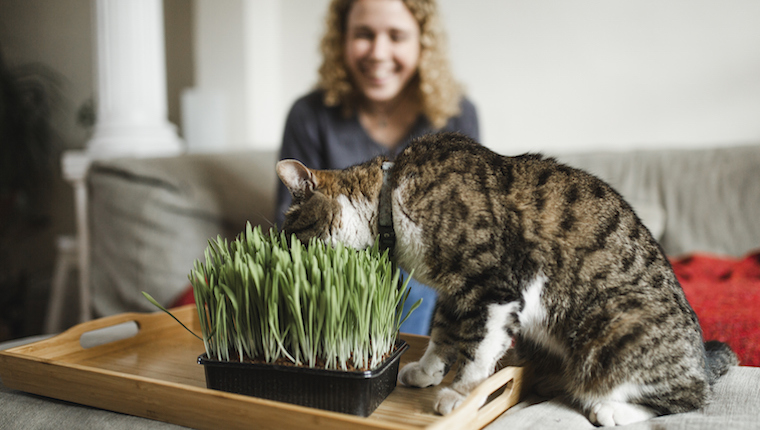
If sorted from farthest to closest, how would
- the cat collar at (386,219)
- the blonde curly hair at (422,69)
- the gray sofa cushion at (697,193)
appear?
1. the gray sofa cushion at (697,193)
2. the blonde curly hair at (422,69)
3. the cat collar at (386,219)

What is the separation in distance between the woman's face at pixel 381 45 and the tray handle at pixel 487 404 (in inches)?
50.3

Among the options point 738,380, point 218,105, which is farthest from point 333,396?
point 218,105

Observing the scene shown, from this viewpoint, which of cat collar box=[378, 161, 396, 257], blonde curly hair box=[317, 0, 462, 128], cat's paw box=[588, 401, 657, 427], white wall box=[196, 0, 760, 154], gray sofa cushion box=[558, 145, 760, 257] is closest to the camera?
cat's paw box=[588, 401, 657, 427]

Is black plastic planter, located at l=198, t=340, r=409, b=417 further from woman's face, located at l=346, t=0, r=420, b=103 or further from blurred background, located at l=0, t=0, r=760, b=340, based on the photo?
blurred background, located at l=0, t=0, r=760, b=340

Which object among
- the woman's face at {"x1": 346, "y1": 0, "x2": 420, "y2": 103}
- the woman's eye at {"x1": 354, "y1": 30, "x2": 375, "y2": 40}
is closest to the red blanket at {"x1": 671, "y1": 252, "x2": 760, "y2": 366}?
the woman's face at {"x1": 346, "y1": 0, "x2": 420, "y2": 103}

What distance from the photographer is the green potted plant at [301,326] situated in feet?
2.17

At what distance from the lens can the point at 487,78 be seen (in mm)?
2906

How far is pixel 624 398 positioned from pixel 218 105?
9.95 ft

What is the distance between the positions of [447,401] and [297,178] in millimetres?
431

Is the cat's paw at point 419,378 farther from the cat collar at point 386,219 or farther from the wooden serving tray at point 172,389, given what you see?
the cat collar at point 386,219

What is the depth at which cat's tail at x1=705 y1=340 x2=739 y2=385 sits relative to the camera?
0.88 m

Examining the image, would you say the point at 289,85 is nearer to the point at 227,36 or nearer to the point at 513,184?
the point at 227,36

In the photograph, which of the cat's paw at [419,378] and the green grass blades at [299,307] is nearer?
the green grass blades at [299,307]

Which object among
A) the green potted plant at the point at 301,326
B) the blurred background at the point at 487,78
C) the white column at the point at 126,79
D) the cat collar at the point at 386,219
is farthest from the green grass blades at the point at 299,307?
the white column at the point at 126,79
